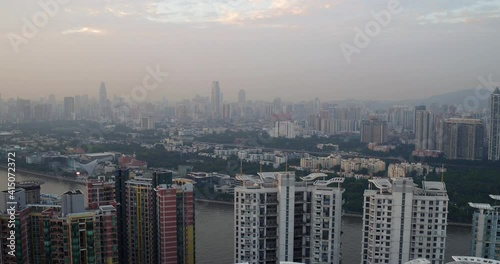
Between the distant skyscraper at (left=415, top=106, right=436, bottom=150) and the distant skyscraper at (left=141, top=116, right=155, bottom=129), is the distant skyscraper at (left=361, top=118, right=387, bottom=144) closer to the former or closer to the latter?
the distant skyscraper at (left=415, top=106, right=436, bottom=150)

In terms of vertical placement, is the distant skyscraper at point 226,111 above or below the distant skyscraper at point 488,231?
above

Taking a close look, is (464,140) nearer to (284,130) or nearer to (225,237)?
(284,130)

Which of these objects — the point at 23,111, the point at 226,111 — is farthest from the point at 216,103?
the point at 23,111

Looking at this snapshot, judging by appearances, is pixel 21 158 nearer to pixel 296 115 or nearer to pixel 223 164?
pixel 223 164

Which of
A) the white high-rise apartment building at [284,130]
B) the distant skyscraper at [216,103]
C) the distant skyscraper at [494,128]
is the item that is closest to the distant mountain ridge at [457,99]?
the distant skyscraper at [494,128]

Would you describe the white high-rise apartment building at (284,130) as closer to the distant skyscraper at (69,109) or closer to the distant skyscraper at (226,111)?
the distant skyscraper at (226,111)

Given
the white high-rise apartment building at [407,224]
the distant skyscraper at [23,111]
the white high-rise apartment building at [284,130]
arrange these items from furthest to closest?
the white high-rise apartment building at [284,130] → the distant skyscraper at [23,111] → the white high-rise apartment building at [407,224]
